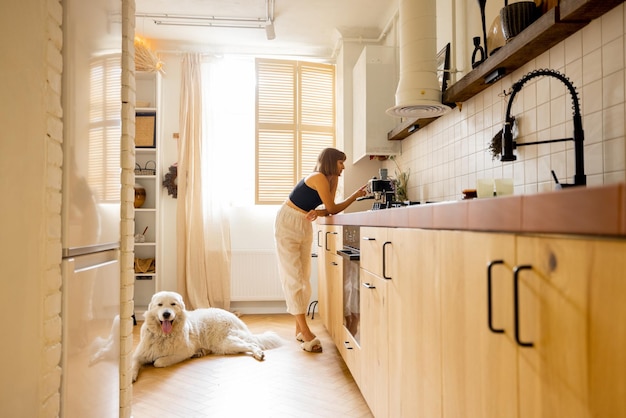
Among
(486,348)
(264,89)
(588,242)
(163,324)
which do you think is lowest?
(163,324)

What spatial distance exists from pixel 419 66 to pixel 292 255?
1633 millimetres

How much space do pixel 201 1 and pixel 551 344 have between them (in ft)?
12.8

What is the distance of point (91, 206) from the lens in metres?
1.54

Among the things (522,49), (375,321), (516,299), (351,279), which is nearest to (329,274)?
(351,279)

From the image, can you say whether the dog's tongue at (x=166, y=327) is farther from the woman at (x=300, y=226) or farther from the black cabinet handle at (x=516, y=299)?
the black cabinet handle at (x=516, y=299)

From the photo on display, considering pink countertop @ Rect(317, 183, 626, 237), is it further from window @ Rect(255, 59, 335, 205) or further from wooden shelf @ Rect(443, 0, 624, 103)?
window @ Rect(255, 59, 335, 205)

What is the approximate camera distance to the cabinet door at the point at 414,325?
1.17 metres

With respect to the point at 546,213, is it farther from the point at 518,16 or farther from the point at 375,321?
the point at 518,16

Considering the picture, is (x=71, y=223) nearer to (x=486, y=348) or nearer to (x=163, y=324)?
(x=486, y=348)

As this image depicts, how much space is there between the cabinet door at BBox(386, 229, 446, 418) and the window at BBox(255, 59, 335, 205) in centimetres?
302

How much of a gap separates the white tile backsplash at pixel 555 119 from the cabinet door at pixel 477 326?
0.77m

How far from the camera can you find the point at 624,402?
53 cm

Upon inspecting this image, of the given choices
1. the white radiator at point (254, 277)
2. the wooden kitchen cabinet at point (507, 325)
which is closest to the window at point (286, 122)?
the white radiator at point (254, 277)

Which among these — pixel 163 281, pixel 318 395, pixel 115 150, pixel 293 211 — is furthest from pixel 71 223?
pixel 163 281
